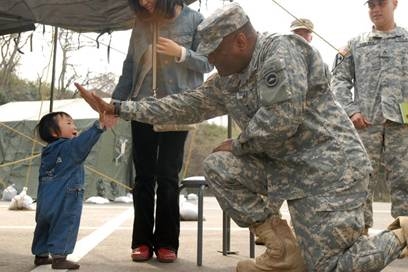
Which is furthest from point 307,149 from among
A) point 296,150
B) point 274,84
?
point 274,84

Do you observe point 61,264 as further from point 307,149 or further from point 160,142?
point 307,149

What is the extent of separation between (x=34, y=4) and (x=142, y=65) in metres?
0.97

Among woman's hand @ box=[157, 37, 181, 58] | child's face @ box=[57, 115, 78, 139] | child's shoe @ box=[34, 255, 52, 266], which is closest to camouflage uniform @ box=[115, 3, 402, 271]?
woman's hand @ box=[157, 37, 181, 58]

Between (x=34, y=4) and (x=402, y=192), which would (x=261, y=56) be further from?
(x=34, y=4)

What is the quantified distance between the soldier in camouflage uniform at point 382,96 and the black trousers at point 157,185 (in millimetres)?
1072

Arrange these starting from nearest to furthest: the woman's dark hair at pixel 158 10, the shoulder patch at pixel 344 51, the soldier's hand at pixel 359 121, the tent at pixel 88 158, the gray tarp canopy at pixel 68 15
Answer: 1. the woman's dark hair at pixel 158 10
2. the soldier's hand at pixel 359 121
3. the shoulder patch at pixel 344 51
4. the gray tarp canopy at pixel 68 15
5. the tent at pixel 88 158

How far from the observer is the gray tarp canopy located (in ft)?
12.8

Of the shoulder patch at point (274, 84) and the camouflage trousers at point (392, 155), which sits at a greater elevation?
the shoulder patch at point (274, 84)

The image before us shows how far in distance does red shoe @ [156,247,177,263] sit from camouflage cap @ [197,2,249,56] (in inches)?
54.1

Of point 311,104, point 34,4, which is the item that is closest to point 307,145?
point 311,104

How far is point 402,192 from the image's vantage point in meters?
3.49

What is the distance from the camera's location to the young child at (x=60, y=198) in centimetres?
312

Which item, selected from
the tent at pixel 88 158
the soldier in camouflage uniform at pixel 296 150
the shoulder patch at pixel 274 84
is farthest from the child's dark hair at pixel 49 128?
the tent at pixel 88 158

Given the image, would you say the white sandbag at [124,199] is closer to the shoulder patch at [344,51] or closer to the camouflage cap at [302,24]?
the camouflage cap at [302,24]
